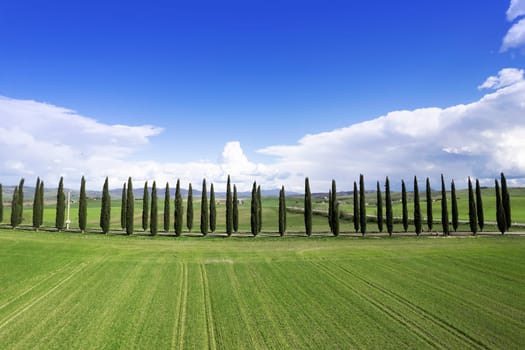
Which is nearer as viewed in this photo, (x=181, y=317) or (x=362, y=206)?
(x=181, y=317)

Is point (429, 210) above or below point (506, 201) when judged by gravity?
below

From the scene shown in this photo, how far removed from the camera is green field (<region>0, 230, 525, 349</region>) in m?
14.2

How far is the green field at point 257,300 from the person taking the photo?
46.7ft

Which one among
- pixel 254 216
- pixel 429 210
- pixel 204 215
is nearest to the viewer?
pixel 254 216

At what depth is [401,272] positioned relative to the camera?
2680cm

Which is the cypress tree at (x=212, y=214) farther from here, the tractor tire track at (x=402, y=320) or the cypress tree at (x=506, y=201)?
the cypress tree at (x=506, y=201)

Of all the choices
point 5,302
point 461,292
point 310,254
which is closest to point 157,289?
Answer: point 5,302

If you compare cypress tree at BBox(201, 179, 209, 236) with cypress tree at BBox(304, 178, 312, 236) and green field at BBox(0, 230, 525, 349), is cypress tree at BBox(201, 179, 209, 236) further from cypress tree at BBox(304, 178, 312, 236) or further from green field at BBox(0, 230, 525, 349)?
green field at BBox(0, 230, 525, 349)

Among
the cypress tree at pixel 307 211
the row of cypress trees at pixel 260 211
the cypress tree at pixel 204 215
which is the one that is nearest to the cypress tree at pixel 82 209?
the row of cypress trees at pixel 260 211

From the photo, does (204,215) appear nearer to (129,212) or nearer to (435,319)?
(129,212)

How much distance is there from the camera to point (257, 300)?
19.6 meters

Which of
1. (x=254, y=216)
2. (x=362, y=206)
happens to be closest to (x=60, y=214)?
(x=254, y=216)

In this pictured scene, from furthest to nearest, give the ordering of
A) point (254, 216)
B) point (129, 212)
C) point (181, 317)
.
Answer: point (129, 212) < point (254, 216) < point (181, 317)

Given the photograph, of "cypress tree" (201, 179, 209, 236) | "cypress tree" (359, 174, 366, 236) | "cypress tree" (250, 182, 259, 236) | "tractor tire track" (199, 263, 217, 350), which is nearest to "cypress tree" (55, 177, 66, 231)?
"cypress tree" (201, 179, 209, 236)
